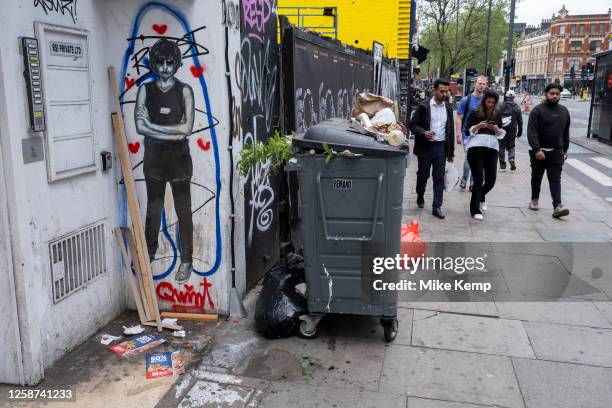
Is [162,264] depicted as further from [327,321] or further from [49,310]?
[327,321]

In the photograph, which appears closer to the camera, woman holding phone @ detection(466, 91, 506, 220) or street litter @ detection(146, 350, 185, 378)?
street litter @ detection(146, 350, 185, 378)

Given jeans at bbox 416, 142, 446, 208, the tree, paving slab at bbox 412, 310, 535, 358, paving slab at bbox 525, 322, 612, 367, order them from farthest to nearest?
the tree → jeans at bbox 416, 142, 446, 208 → paving slab at bbox 412, 310, 535, 358 → paving slab at bbox 525, 322, 612, 367

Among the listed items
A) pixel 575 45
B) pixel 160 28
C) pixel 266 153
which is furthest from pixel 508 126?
pixel 575 45

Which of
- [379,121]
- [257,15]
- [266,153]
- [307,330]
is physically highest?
[257,15]

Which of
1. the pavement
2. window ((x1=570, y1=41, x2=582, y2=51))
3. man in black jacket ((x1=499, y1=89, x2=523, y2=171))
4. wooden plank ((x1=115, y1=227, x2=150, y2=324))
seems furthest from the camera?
window ((x1=570, y1=41, x2=582, y2=51))

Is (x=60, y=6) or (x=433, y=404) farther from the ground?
(x=60, y=6)

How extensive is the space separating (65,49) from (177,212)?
146 centimetres

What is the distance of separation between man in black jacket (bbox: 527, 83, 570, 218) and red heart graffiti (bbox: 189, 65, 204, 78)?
5503 mm

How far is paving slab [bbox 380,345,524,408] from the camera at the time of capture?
3.52m

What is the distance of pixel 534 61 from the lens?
115 meters

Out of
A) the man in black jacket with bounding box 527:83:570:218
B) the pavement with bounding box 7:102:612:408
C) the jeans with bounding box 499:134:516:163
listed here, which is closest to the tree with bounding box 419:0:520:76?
the jeans with bounding box 499:134:516:163

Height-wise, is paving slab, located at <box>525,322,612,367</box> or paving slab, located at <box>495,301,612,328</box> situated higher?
paving slab, located at <box>495,301,612,328</box>

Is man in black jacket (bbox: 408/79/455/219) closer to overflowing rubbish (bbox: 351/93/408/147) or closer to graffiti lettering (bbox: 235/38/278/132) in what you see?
overflowing rubbish (bbox: 351/93/408/147)

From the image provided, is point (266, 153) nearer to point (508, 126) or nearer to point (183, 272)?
point (183, 272)
